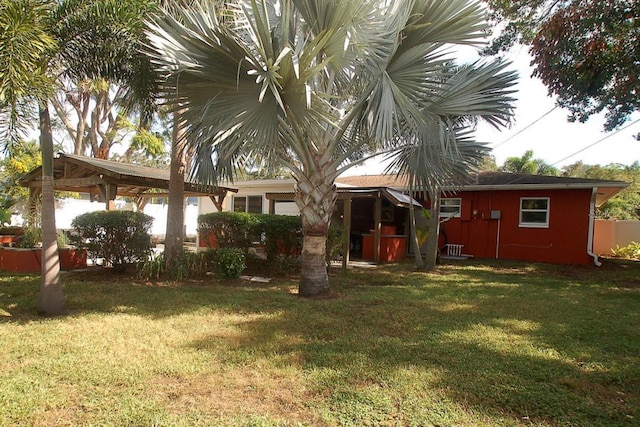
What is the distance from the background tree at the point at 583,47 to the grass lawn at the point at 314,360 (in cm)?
613

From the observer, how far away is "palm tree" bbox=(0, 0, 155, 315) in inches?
164

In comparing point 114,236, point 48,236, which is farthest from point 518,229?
point 48,236

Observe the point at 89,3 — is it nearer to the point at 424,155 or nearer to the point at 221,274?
the point at 221,274

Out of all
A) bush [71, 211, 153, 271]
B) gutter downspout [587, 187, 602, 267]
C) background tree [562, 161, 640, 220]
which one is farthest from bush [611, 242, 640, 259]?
bush [71, 211, 153, 271]

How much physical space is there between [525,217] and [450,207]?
9.01ft

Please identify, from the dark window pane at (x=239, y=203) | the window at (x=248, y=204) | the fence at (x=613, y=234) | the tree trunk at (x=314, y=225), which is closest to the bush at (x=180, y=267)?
the tree trunk at (x=314, y=225)

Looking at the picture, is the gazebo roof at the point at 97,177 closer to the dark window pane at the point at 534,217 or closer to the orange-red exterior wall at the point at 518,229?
the orange-red exterior wall at the point at 518,229

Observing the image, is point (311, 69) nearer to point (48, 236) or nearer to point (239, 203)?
point (48, 236)

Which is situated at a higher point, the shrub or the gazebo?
the gazebo

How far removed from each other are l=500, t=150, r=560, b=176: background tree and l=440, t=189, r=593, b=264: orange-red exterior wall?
783 inches

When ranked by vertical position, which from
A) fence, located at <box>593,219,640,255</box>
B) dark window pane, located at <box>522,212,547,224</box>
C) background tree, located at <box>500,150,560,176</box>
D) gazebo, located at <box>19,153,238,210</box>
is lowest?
fence, located at <box>593,219,640,255</box>

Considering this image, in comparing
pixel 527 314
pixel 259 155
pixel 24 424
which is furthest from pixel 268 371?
pixel 527 314

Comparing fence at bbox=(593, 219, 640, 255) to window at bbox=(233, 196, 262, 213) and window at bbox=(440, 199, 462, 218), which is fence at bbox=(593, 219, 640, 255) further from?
window at bbox=(233, 196, 262, 213)

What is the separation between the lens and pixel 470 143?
853 cm
